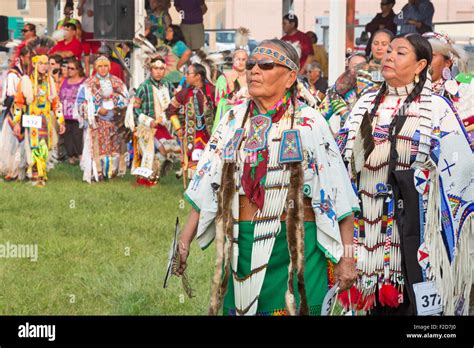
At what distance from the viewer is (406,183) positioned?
208 inches

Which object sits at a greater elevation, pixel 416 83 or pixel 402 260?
pixel 416 83

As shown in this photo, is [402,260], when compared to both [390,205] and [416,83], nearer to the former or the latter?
[390,205]

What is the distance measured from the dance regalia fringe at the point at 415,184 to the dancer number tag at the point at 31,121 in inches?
323

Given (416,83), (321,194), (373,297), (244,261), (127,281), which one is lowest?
(127,281)

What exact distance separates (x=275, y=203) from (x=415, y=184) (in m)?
1.03

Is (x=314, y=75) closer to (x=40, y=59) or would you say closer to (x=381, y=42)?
(x=40, y=59)

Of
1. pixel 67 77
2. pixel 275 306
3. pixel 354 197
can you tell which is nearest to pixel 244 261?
pixel 275 306

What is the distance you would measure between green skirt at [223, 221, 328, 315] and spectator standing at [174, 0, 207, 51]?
11.5 m

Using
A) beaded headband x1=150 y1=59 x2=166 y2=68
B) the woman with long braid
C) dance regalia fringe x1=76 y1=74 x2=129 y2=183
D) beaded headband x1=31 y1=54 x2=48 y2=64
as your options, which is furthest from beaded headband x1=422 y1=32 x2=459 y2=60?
dance regalia fringe x1=76 y1=74 x2=129 y2=183

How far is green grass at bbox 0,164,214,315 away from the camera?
23.4 feet

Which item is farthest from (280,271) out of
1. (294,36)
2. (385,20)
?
(294,36)

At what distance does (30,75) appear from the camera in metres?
13.3

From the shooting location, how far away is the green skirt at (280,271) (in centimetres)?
462
